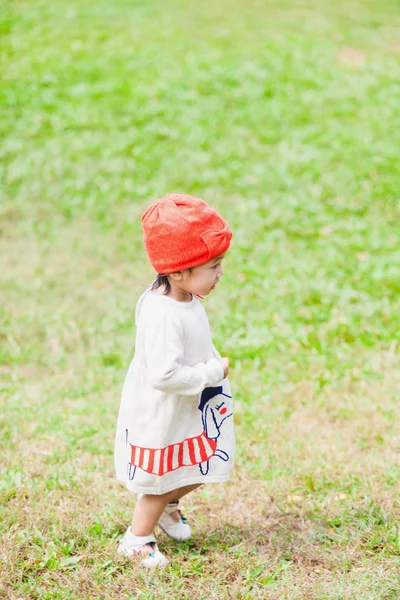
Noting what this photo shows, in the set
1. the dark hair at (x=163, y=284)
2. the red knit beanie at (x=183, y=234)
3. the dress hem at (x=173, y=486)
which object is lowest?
the dress hem at (x=173, y=486)

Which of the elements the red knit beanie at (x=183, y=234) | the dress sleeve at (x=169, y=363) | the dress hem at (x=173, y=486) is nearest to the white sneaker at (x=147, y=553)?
the dress hem at (x=173, y=486)

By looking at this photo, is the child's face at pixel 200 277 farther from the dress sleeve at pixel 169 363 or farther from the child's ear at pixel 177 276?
the dress sleeve at pixel 169 363

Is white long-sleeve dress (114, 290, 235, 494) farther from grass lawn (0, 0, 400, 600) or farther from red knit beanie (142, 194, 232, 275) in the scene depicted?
grass lawn (0, 0, 400, 600)

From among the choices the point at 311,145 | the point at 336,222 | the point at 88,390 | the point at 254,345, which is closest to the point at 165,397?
the point at 88,390

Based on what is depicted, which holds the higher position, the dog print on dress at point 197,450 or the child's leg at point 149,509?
the dog print on dress at point 197,450

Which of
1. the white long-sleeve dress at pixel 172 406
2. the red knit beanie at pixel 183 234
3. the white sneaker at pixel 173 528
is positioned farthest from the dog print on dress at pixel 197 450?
the red knit beanie at pixel 183 234

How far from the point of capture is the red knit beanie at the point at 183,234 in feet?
9.55

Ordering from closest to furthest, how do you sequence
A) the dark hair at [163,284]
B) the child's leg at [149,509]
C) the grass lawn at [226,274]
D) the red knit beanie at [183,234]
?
1. the red knit beanie at [183,234]
2. the dark hair at [163,284]
3. the child's leg at [149,509]
4. the grass lawn at [226,274]

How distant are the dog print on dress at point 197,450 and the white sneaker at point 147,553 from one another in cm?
34

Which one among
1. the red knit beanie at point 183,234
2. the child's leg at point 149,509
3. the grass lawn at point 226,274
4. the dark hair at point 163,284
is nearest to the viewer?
the red knit beanie at point 183,234

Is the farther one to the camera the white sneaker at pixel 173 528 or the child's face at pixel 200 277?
the white sneaker at pixel 173 528

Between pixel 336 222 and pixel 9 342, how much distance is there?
3.16 metres

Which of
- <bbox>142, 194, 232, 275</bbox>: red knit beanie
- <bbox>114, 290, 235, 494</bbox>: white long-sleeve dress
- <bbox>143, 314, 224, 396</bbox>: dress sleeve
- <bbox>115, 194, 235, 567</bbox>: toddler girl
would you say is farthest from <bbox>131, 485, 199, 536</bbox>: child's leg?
<bbox>142, 194, 232, 275</bbox>: red knit beanie

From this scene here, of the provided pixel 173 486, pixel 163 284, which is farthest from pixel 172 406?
pixel 163 284
